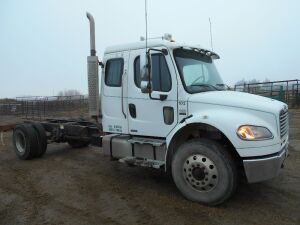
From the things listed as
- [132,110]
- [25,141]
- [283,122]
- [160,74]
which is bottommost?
[25,141]

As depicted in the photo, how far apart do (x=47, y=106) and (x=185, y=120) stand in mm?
27458

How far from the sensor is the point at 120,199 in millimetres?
5762

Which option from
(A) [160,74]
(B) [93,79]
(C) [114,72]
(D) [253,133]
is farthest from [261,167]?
(B) [93,79]

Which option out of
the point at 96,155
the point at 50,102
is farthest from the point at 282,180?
the point at 50,102

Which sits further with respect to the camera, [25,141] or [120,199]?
[25,141]

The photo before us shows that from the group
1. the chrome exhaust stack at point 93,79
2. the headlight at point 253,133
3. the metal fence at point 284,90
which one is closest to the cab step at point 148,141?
the chrome exhaust stack at point 93,79

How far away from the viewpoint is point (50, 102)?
31.7 m

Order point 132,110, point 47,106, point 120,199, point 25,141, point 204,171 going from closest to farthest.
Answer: point 204,171 → point 120,199 → point 132,110 → point 25,141 → point 47,106

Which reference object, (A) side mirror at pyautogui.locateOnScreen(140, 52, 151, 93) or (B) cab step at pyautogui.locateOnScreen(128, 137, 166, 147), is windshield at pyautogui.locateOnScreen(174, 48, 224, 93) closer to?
(A) side mirror at pyautogui.locateOnScreen(140, 52, 151, 93)

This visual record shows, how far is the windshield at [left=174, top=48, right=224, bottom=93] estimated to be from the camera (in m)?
5.92

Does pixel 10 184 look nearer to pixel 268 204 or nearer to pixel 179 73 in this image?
pixel 179 73

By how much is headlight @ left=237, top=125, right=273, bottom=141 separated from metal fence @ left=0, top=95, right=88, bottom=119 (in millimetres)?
23127

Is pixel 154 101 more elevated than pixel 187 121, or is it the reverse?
pixel 154 101

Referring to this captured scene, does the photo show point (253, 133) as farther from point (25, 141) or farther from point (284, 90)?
point (284, 90)
